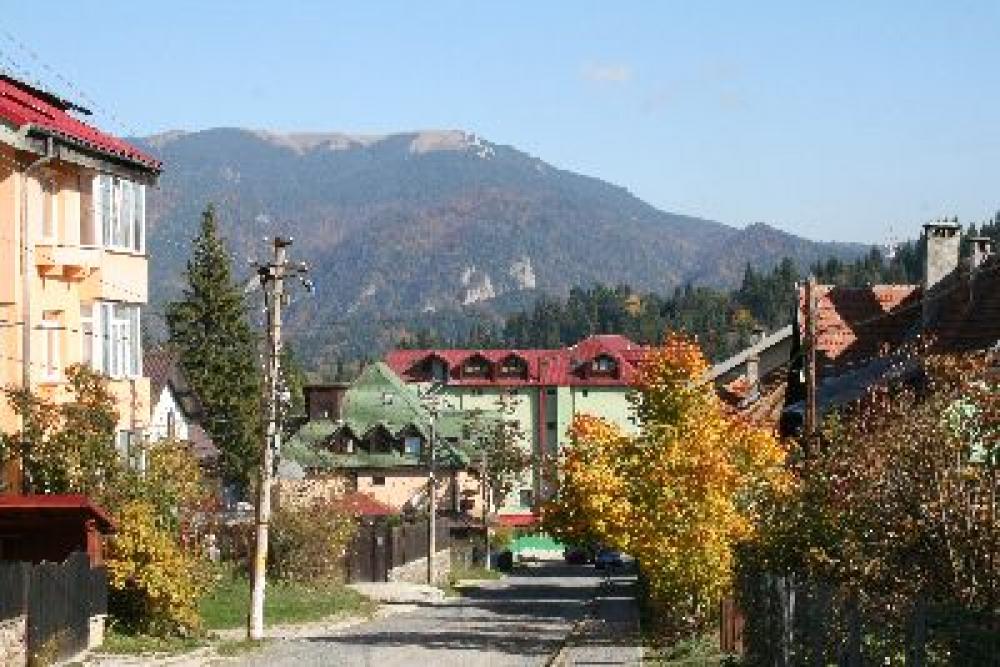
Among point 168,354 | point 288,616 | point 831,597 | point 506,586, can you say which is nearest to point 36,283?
point 288,616

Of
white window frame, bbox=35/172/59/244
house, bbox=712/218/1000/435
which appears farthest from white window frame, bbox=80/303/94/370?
house, bbox=712/218/1000/435

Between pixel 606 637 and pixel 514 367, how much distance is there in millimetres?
118557

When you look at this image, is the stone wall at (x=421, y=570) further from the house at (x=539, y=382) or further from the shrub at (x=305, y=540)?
the house at (x=539, y=382)

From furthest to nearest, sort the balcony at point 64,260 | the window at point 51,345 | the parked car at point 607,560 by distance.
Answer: the parked car at point 607,560, the window at point 51,345, the balcony at point 64,260

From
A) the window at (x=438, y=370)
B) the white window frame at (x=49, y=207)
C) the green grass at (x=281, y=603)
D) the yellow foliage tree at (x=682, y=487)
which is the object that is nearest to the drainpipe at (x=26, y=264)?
the white window frame at (x=49, y=207)

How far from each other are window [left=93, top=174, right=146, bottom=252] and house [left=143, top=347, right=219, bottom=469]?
24715 mm

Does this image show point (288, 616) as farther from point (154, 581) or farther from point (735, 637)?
point (735, 637)

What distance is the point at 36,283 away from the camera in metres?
41.3

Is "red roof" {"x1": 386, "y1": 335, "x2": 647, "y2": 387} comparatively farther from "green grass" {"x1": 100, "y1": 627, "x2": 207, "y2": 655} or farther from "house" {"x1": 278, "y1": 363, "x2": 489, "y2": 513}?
"green grass" {"x1": 100, "y1": 627, "x2": 207, "y2": 655}

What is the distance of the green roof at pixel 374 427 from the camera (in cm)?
11200

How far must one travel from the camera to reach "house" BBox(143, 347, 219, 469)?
76375mm

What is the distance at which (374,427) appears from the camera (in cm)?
11506

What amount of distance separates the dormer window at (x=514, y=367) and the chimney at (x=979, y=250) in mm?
110269

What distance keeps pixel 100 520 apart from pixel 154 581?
2796mm
